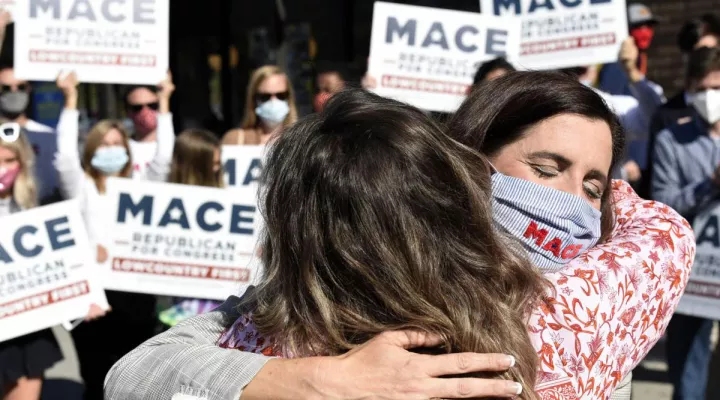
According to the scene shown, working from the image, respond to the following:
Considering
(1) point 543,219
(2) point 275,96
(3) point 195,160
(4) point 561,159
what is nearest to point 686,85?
(2) point 275,96

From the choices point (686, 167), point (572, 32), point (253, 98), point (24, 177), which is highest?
point (572, 32)

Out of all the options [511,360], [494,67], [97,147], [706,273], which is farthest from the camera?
[97,147]

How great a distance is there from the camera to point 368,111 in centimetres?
152

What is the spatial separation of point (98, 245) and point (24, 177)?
22.1 inches

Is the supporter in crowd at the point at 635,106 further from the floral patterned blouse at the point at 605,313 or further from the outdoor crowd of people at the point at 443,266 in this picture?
the floral patterned blouse at the point at 605,313

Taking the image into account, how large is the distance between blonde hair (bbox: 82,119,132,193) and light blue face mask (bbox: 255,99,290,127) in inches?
32.7

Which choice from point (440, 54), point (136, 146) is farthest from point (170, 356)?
point (136, 146)

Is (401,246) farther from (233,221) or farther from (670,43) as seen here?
(670,43)

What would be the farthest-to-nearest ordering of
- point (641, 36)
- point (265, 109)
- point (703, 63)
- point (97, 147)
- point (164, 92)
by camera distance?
1. point (641, 36)
2. point (164, 92)
3. point (265, 109)
4. point (97, 147)
5. point (703, 63)

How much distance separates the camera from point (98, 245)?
538 centimetres

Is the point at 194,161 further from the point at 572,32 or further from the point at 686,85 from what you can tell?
the point at 686,85

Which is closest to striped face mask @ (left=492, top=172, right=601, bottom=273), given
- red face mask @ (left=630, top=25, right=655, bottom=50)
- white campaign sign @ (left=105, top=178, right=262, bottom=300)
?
white campaign sign @ (left=105, top=178, right=262, bottom=300)

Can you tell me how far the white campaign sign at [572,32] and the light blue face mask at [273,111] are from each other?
142 centimetres

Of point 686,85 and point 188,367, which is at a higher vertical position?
point 686,85
